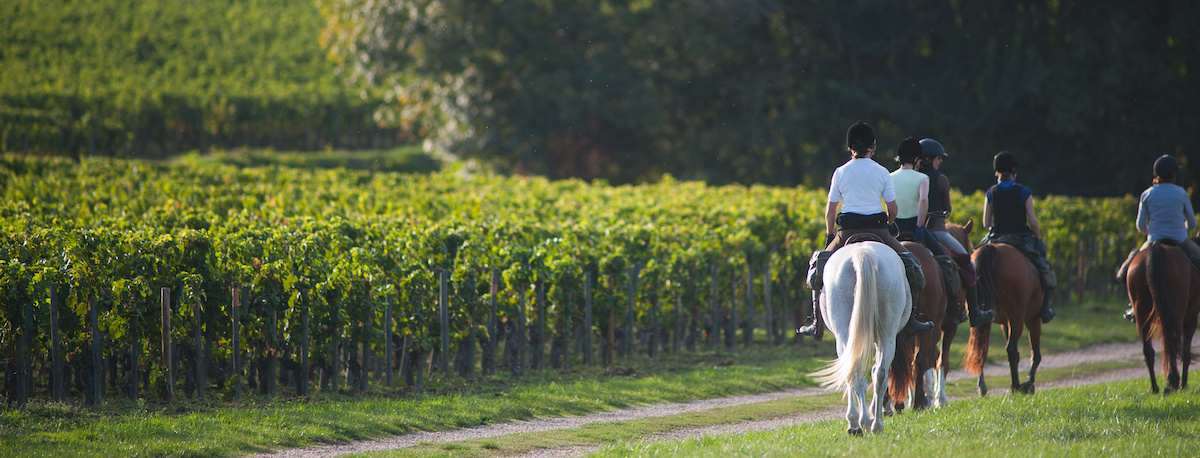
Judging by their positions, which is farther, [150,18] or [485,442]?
[150,18]

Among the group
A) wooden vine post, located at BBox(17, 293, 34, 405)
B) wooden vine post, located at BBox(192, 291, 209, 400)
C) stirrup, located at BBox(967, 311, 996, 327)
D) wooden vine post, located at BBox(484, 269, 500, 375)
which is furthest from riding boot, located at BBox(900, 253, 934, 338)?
wooden vine post, located at BBox(17, 293, 34, 405)

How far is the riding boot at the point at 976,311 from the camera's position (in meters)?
10.5

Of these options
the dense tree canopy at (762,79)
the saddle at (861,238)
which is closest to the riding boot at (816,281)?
the saddle at (861,238)

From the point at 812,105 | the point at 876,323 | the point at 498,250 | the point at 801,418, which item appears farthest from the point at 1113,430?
the point at 812,105

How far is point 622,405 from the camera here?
11.2 metres

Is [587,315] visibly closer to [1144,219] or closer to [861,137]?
[861,137]

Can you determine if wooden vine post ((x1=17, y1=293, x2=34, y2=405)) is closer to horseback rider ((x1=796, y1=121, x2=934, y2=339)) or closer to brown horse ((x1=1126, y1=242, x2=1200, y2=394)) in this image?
horseback rider ((x1=796, y1=121, x2=934, y2=339))

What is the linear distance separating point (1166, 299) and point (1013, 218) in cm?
172

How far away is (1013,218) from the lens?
37.2ft

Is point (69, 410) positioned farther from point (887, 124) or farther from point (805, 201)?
point (887, 124)

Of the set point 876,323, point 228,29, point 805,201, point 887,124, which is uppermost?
point 228,29

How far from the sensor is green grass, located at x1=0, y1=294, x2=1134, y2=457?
333 inches

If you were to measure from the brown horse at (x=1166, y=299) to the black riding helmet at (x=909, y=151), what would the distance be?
9.69ft

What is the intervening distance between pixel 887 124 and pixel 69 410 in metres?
34.5
